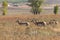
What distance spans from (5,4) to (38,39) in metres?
28.6

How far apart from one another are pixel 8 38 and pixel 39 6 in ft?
108

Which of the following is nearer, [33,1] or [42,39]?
[42,39]

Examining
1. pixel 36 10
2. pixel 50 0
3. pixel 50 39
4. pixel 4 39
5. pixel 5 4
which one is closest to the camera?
pixel 4 39

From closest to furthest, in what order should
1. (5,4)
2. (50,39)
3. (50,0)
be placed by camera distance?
(50,39) → (5,4) → (50,0)

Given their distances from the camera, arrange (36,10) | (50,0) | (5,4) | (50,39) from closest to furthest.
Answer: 1. (50,39)
2. (5,4)
3. (36,10)
4. (50,0)

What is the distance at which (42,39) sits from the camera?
902cm

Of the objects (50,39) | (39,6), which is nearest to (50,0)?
(39,6)

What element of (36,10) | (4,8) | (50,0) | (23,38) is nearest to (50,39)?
(23,38)

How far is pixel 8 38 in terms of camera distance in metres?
8.72

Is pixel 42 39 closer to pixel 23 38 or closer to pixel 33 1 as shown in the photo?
pixel 23 38

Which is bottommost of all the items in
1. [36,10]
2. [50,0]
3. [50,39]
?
[50,0]

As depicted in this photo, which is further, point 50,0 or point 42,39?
point 50,0

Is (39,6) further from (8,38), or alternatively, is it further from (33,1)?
(8,38)

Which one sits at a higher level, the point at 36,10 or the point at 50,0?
the point at 36,10
